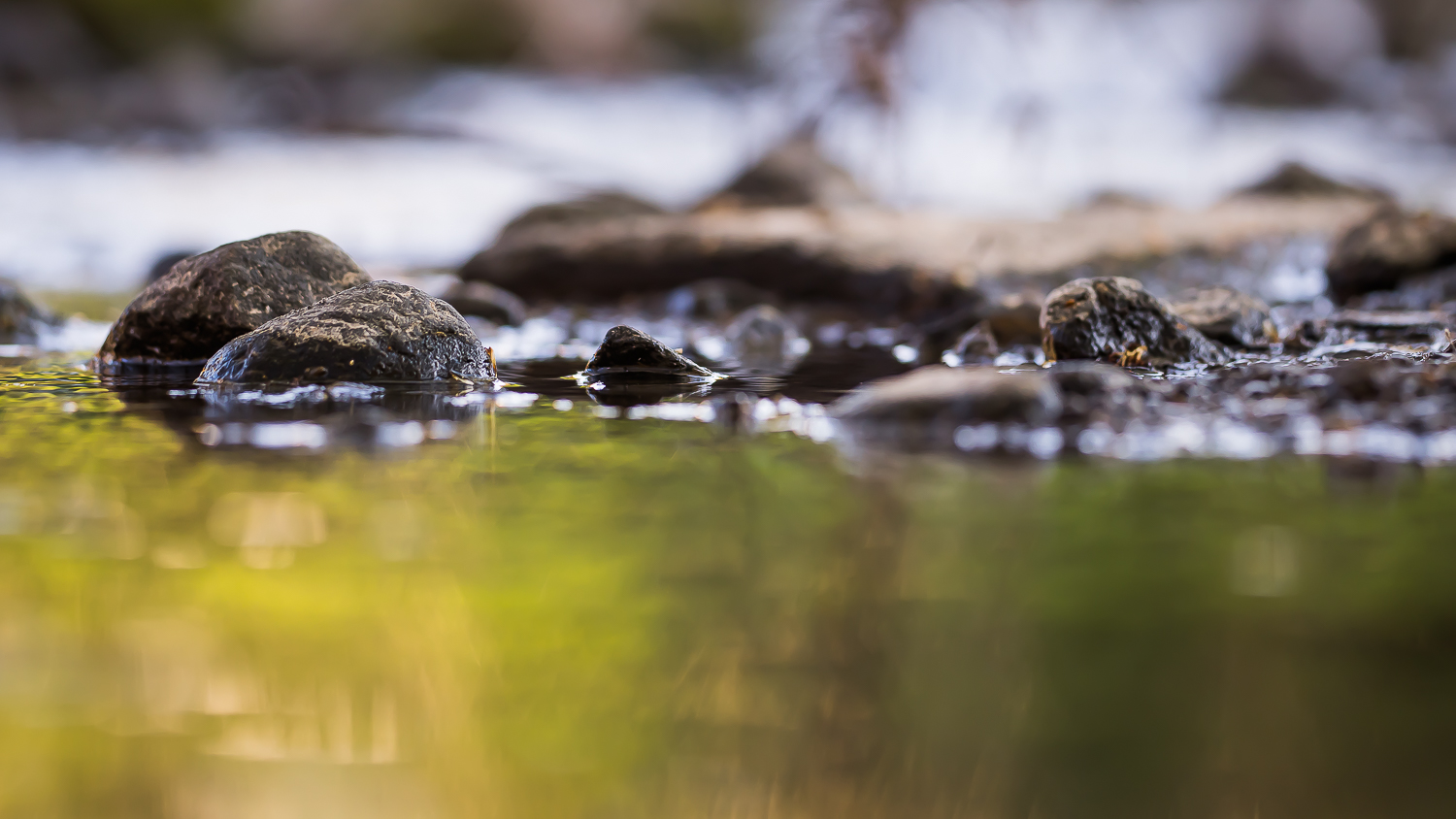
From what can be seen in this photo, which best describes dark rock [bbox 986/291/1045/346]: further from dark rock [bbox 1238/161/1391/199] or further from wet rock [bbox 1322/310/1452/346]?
dark rock [bbox 1238/161/1391/199]

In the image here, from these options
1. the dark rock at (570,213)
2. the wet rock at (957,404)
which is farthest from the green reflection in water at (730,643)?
the dark rock at (570,213)

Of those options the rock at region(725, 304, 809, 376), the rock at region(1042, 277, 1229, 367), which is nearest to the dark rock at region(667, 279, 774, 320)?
the rock at region(725, 304, 809, 376)

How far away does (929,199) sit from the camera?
35.4 feet

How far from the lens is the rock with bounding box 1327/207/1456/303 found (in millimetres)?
4957

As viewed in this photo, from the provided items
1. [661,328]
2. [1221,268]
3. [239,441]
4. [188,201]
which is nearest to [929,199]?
[1221,268]

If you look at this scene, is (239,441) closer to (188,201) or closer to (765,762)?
(765,762)

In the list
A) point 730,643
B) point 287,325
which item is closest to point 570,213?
point 287,325

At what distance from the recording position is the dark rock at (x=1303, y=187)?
7.72m

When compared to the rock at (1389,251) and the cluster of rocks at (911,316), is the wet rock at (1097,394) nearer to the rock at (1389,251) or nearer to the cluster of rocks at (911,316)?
the cluster of rocks at (911,316)

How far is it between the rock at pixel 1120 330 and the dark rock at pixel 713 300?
221 centimetres

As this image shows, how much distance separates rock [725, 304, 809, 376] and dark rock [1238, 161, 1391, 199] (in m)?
5.01

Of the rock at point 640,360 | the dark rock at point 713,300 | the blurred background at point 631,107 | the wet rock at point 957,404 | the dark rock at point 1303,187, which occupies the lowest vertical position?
the wet rock at point 957,404

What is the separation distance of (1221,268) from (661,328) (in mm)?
3488

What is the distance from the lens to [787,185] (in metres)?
7.76
